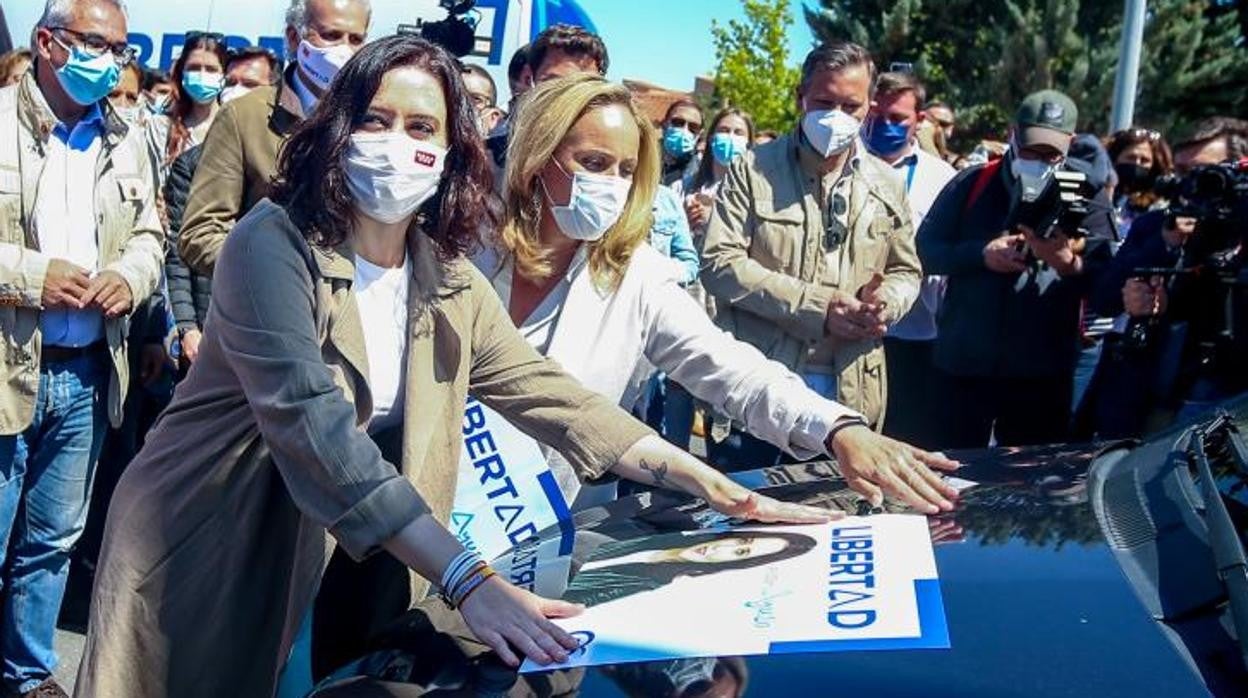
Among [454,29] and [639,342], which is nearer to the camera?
[639,342]

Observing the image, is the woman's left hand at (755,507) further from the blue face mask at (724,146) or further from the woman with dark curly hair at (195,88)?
the blue face mask at (724,146)

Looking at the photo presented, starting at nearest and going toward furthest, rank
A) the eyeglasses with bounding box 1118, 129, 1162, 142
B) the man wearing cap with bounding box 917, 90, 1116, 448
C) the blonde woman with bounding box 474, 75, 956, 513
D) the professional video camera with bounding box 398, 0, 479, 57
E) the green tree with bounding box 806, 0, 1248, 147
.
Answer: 1. the blonde woman with bounding box 474, 75, 956, 513
2. the man wearing cap with bounding box 917, 90, 1116, 448
3. the professional video camera with bounding box 398, 0, 479, 57
4. the eyeglasses with bounding box 1118, 129, 1162, 142
5. the green tree with bounding box 806, 0, 1248, 147

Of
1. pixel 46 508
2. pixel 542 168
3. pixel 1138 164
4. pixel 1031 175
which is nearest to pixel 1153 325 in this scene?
pixel 1031 175

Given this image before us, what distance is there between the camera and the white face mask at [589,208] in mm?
3119

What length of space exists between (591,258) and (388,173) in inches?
31.3

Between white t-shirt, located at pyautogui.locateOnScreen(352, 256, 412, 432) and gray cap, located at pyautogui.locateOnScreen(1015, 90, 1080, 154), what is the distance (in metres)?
3.25

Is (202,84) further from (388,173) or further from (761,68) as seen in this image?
(761,68)

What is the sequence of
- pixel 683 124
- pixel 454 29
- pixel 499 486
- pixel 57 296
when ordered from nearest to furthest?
pixel 499 486 → pixel 57 296 → pixel 454 29 → pixel 683 124

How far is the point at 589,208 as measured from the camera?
123 inches

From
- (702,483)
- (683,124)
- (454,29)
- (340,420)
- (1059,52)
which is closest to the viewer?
(340,420)

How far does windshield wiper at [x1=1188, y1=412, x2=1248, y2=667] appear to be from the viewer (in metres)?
1.65

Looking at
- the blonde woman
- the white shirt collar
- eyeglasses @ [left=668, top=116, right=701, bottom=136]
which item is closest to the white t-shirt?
the blonde woman

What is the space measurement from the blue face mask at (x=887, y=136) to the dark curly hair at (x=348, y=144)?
3.47 meters

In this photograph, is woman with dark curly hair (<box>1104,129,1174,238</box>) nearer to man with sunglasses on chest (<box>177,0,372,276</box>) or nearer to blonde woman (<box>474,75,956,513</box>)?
blonde woman (<box>474,75,956,513</box>)
